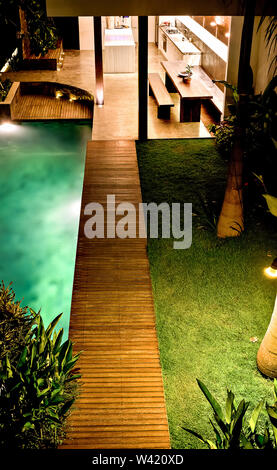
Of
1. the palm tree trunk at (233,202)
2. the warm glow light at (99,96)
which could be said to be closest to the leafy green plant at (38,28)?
the warm glow light at (99,96)

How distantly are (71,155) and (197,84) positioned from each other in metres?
3.24

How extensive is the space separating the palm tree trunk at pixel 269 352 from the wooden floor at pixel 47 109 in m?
8.36

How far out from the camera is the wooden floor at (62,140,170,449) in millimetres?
3688

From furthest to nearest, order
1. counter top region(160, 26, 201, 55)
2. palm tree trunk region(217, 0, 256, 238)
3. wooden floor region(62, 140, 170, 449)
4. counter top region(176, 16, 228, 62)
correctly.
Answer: counter top region(160, 26, 201, 55) < counter top region(176, 16, 228, 62) < palm tree trunk region(217, 0, 256, 238) < wooden floor region(62, 140, 170, 449)

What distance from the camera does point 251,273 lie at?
227 inches

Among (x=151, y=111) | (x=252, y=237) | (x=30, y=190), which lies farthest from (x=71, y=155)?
(x=252, y=237)

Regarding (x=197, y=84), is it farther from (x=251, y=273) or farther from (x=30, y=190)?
(x=251, y=273)

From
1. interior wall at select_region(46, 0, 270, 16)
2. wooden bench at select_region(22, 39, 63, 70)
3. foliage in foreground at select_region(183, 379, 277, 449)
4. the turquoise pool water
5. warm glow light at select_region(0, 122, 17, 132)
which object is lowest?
the turquoise pool water

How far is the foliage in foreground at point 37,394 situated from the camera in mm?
3422

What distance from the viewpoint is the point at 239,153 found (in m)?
5.82

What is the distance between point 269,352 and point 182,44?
38.5 ft

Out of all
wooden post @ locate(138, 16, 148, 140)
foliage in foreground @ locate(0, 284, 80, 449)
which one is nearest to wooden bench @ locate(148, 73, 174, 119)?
wooden post @ locate(138, 16, 148, 140)

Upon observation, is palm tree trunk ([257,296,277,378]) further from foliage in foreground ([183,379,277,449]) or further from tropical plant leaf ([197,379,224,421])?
tropical plant leaf ([197,379,224,421])

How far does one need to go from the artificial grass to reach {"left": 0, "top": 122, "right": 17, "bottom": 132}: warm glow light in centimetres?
431
